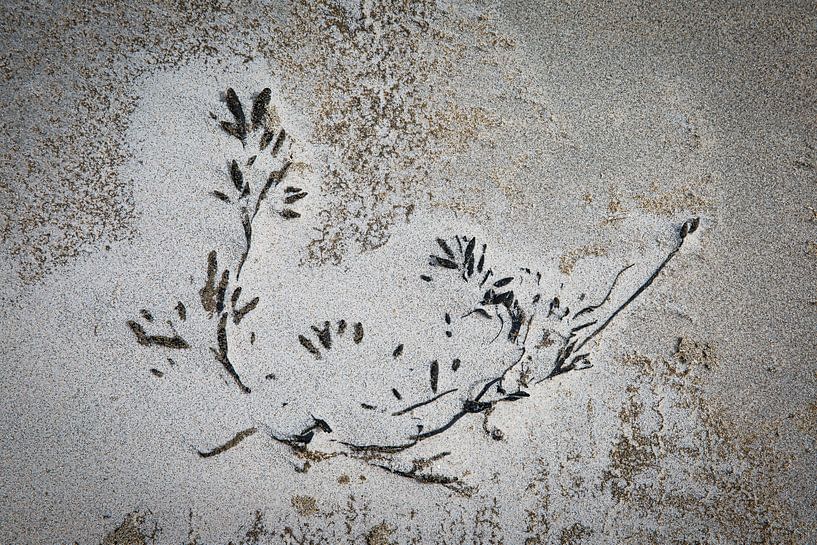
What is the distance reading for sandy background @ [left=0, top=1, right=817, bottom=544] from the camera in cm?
111

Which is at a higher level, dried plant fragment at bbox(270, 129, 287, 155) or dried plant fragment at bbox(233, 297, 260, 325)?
dried plant fragment at bbox(270, 129, 287, 155)

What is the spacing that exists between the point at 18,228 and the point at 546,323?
1.12 metres

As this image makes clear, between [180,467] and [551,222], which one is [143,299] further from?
[551,222]

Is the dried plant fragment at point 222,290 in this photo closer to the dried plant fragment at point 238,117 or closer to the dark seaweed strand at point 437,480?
the dried plant fragment at point 238,117

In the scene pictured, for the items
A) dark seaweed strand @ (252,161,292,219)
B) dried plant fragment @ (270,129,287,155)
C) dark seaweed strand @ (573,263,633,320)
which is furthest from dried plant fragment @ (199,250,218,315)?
dark seaweed strand @ (573,263,633,320)

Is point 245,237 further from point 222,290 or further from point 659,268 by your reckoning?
point 659,268

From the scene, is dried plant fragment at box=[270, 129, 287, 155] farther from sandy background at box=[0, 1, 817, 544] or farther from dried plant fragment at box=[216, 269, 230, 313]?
dried plant fragment at box=[216, 269, 230, 313]

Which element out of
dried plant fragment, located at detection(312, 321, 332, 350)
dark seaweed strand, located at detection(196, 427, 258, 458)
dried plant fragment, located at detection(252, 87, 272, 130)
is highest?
dried plant fragment, located at detection(252, 87, 272, 130)

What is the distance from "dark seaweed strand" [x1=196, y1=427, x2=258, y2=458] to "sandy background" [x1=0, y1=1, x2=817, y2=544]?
1cm

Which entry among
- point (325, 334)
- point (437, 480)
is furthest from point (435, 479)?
point (325, 334)

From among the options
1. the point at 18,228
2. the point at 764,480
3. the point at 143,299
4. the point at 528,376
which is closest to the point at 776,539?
the point at 764,480

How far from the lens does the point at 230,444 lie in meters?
1.11

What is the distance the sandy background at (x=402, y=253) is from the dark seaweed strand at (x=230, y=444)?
1cm

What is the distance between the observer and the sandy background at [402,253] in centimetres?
111
